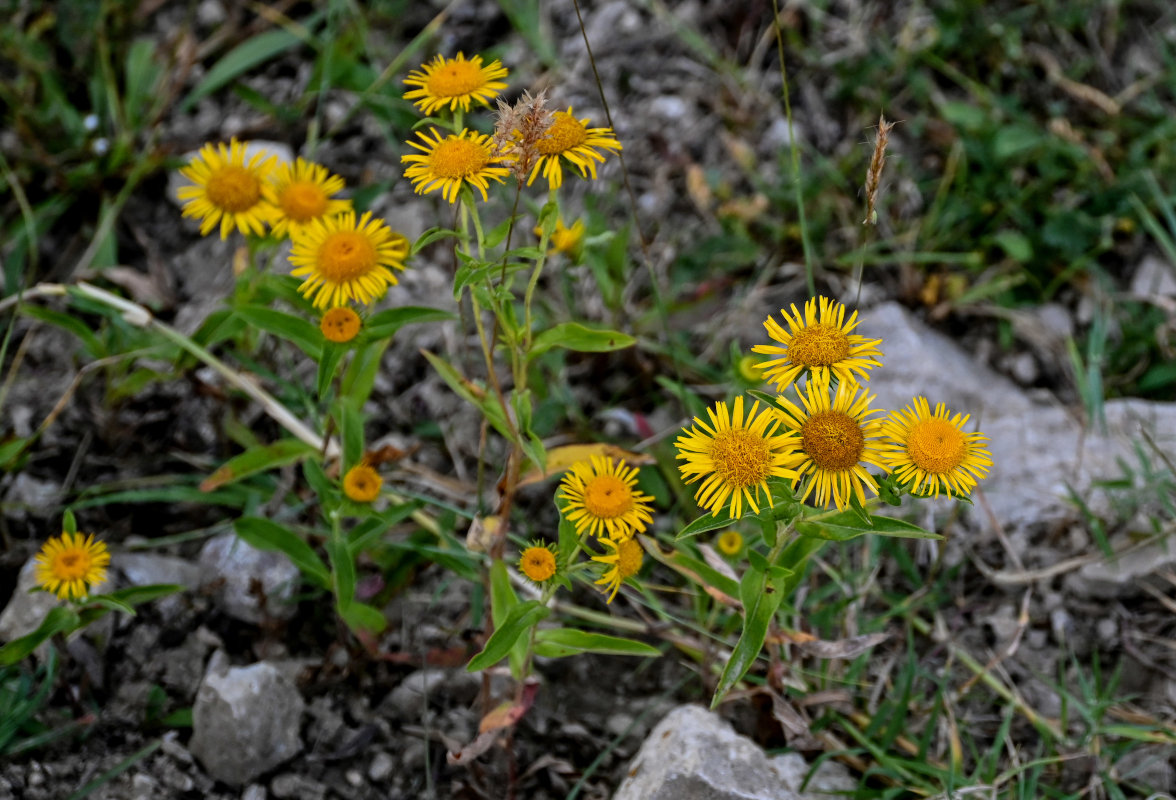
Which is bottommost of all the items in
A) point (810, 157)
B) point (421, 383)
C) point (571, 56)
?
point (421, 383)

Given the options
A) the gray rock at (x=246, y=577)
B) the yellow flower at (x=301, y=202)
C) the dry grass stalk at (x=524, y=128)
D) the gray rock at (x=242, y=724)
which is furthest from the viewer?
the gray rock at (x=246, y=577)

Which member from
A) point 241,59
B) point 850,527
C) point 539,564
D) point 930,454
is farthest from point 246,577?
point 241,59

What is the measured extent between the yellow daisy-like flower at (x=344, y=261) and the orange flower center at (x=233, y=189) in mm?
356

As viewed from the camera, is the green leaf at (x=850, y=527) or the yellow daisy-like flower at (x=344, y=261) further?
the yellow daisy-like flower at (x=344, y=261)

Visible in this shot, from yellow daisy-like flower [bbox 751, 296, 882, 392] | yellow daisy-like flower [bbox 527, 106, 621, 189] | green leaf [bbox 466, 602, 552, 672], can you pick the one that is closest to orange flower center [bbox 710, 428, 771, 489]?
yellow daisy-like flower [bbox 751, 296, 882, 392]

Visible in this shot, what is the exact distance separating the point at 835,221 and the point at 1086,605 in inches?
62.7

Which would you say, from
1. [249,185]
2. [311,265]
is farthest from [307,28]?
[311,265]

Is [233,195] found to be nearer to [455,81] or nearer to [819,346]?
[455,81]

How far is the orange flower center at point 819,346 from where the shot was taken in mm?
1845

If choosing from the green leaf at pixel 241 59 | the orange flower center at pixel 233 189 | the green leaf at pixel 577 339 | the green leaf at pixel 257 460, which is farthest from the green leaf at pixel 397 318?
the green leaf at pixel 241 59

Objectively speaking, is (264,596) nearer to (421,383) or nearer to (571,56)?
(421,383)

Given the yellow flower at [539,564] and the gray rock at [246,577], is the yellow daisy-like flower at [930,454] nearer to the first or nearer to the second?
the yellow flower at [539,564]

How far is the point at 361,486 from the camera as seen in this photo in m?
2.27

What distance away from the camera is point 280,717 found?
2.31 metres
